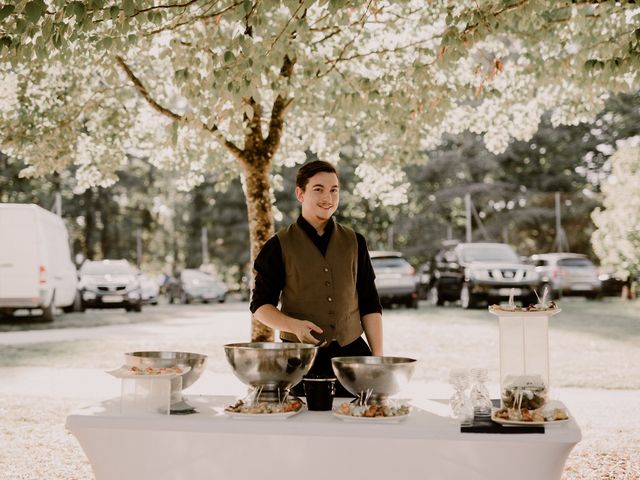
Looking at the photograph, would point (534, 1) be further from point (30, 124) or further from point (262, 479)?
point (30, 124)

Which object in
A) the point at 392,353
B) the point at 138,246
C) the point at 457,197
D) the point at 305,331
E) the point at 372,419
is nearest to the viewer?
the point at 372,419

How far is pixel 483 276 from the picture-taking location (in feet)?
72.1

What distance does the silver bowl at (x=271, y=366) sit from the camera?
3.37m

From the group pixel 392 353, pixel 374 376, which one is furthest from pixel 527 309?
pixel 392 353

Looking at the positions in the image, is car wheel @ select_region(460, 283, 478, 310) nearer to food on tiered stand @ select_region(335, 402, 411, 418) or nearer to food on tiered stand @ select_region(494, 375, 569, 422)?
food on tiered stand @ select_region(494, 375, 569, 422)

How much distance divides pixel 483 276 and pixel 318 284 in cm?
1838

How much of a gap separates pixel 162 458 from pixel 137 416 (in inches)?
8.0

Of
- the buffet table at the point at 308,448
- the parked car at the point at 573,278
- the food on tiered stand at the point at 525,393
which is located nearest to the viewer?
the buffet table at the point at 308,448

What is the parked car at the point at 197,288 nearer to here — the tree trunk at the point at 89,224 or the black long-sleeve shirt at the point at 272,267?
the tree trunk at the point at 89,224

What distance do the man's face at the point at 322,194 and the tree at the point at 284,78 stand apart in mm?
1189

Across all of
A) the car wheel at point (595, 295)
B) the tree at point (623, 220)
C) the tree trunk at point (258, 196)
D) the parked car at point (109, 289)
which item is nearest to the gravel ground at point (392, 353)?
the parked car at point (109, 289)

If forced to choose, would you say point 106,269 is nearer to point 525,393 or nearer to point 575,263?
point 575,263

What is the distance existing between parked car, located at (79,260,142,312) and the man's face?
20343 mm

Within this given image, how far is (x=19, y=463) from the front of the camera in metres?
6.54
